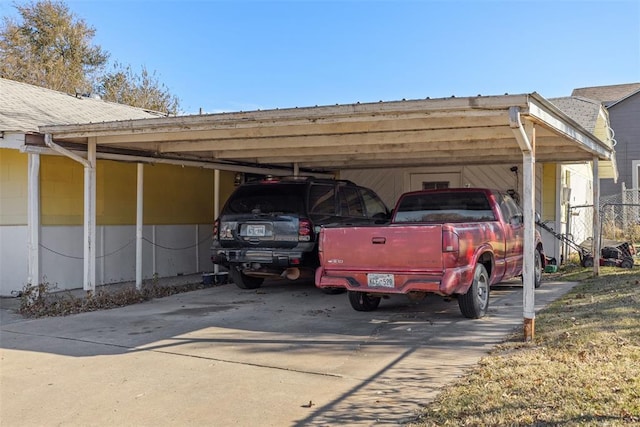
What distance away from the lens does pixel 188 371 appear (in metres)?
5.37

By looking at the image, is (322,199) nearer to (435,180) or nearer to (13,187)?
(13,187)

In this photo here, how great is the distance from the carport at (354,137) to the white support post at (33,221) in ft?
0.08

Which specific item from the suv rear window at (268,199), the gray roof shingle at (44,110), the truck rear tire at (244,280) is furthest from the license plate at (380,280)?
the gray roof shingle at (44,110)

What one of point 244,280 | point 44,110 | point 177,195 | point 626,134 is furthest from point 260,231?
point 626,134

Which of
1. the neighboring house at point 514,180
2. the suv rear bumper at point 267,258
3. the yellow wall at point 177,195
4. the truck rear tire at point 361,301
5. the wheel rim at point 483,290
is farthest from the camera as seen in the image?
the neighboring house at point 514,180

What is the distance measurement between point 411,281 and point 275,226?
3061mm

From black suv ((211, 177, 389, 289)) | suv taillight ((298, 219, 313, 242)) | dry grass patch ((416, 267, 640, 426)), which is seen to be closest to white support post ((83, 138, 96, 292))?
black suv ((211, 177, 389, 289))

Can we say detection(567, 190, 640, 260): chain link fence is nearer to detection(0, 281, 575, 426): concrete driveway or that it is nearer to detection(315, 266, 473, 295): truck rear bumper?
detection(0, 281, 575, 426): concrete driveway

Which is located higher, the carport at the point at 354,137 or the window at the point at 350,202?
the carport at the point at 354,137

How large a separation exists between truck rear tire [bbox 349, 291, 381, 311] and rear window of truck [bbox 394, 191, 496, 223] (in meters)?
1.46

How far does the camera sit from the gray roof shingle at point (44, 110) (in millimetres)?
9461

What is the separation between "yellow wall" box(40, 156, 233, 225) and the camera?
32.4 ft

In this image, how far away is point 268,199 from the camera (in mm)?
9516

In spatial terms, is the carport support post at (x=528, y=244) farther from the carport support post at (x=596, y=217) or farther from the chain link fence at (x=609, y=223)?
the chain link fence at (x=609, y=223)
